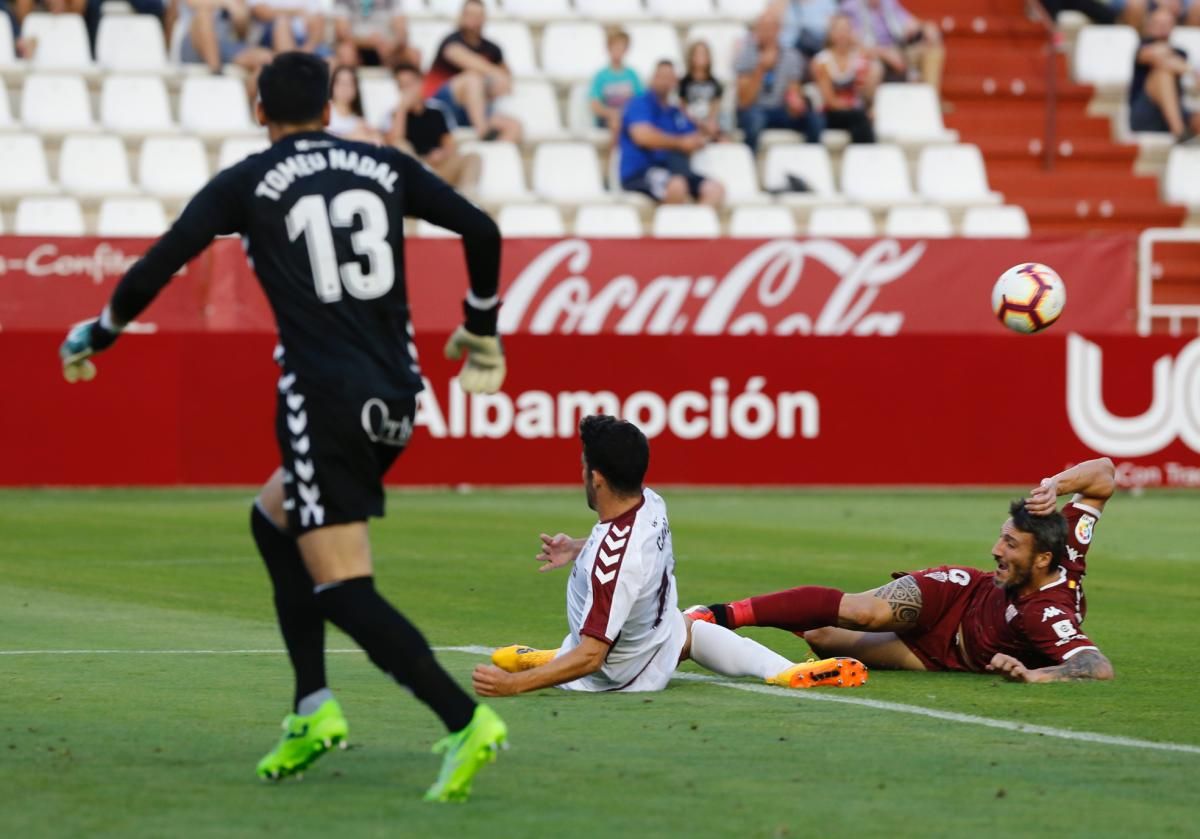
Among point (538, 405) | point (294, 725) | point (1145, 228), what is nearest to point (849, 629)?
point (294, 725)

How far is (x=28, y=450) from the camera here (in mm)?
19203

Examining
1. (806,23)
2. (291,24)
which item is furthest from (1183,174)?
(291,24)

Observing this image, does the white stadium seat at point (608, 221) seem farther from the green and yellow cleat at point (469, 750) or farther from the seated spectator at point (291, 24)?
the green and yellow cleat at point (469, 750)

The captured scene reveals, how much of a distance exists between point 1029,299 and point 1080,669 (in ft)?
12.2

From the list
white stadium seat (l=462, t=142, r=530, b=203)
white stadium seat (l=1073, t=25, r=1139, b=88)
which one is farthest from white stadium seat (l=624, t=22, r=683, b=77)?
white stadium seat (l=1073, t=25, r=1139, b=88)

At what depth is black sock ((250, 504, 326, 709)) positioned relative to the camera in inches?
261

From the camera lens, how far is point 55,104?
21.8 meters

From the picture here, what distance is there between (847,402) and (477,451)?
3.42 metres

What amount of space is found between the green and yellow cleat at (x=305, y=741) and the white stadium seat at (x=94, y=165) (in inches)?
604

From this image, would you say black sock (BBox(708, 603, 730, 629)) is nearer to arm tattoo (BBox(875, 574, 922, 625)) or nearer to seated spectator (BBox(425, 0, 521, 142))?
arm tattoo (BBox(875, 574, 922, 625))

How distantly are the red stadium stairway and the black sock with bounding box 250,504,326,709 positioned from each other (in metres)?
18.7

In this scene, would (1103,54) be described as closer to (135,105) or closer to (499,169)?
(499,169)

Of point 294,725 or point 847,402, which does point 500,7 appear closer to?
point 847,402

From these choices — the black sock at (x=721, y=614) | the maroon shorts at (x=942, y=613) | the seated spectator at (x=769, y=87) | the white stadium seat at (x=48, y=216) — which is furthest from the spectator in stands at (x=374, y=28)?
the maroon shorts at (x=942, y=613)
